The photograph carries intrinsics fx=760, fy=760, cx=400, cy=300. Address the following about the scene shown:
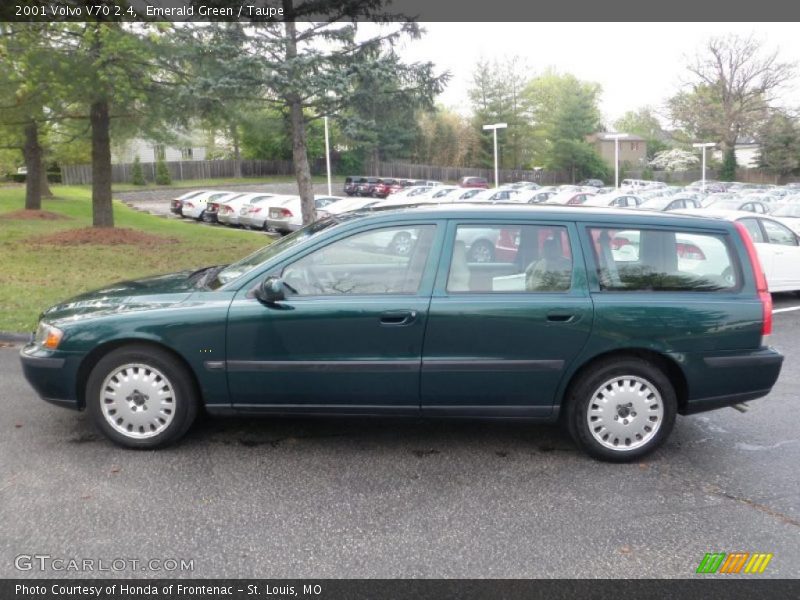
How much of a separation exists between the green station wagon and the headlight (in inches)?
0.6

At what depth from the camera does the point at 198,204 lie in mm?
32250

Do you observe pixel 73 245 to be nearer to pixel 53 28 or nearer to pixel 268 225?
pixel 53 28

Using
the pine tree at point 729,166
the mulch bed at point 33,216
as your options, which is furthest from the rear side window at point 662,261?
the pine tree at point 729,166

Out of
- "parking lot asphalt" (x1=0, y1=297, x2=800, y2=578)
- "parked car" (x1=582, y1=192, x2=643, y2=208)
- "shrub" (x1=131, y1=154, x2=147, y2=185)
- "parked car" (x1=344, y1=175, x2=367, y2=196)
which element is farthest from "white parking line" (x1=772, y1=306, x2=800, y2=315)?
"shrub" (x1=131, y1=154, x2=147, y2=185)

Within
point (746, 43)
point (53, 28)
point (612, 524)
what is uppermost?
point (746, 43)

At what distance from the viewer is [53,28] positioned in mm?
14867

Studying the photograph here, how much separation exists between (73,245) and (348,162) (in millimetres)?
Result: 51374

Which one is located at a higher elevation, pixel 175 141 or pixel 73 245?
pixel 175 141

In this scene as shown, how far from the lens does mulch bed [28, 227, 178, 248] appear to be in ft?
59.4

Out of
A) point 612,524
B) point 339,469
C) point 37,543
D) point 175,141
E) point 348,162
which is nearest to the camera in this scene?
point 37,543

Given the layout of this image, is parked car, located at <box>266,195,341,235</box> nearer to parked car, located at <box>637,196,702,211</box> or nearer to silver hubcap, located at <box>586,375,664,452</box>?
parked car, located at <box>637,196,702,211</box>

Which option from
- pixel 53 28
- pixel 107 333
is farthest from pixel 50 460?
pixel 53 28

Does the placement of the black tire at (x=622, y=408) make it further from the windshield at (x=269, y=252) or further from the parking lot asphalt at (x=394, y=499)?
the windshield at (x=269, y=252)

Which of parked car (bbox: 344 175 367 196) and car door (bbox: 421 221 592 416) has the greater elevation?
parked car (bbox: 344 175 367 196)
